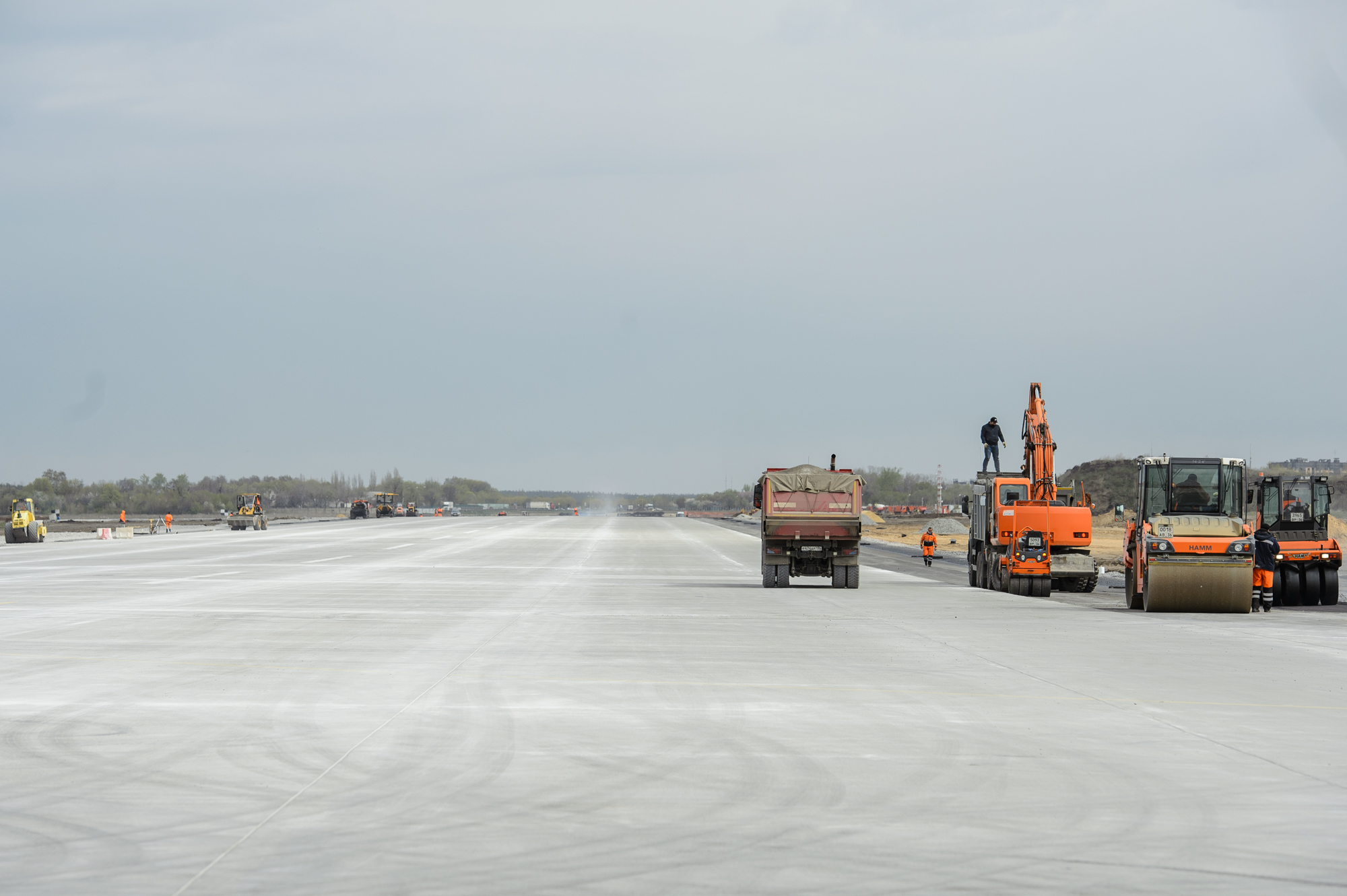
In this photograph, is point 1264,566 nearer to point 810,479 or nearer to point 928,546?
point 810,479

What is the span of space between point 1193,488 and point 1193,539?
5.44 ft

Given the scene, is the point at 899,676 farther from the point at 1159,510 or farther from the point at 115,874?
the point at 1159,510

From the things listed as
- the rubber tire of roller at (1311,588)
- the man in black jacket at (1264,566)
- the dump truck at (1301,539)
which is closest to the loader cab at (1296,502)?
the dump truck at (1301,539)

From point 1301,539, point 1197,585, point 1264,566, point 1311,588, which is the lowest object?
point 1311,588

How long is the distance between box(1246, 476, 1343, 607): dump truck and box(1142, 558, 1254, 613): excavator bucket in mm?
4376

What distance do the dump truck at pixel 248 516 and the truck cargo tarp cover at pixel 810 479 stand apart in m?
71.7

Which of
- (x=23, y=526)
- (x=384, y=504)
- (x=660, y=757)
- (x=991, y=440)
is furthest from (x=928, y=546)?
(x=384, y=504)

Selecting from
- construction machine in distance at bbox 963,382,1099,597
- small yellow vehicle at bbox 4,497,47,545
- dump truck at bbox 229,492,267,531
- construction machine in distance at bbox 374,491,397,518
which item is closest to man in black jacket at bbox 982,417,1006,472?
construction machine in distance at bbox 963,382,1099,597

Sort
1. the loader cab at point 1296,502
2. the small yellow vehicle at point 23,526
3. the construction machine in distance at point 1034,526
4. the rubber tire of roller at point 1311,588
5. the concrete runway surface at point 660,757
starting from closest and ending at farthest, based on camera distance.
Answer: the concrete runway surface at point 660,757 → the rubber tire of roller at point 1311,588 → the loader cab at point 1296,502 → the construction machine in distance at point 1034,526 → the small yellow vehicle at point 23,526

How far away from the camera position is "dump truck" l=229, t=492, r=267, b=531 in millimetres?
97438

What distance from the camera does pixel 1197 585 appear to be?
25828 mm

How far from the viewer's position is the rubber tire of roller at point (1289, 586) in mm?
30344

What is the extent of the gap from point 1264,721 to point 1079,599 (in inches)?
813

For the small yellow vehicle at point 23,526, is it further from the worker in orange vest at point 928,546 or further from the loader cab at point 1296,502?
the loader cab at point 1296,502
